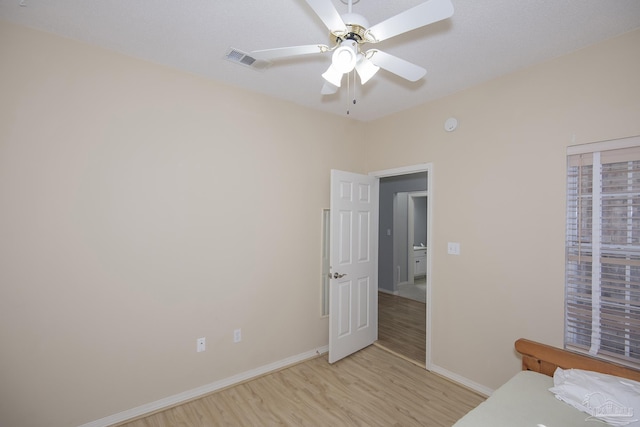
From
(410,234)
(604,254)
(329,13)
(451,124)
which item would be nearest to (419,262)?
(410,234)

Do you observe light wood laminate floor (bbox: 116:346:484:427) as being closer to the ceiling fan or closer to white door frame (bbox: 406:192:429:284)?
the ceiling fan

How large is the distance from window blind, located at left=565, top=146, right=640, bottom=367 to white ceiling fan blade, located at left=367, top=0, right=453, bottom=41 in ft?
5.75

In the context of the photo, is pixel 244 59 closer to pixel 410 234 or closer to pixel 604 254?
pixel 604 254

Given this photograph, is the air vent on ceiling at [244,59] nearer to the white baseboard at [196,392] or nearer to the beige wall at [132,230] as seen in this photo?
the beige wall at [132,230]

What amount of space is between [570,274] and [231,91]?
320 cm

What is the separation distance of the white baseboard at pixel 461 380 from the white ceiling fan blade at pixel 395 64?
2672 millimetres

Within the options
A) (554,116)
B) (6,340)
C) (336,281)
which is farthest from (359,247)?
(6,340)

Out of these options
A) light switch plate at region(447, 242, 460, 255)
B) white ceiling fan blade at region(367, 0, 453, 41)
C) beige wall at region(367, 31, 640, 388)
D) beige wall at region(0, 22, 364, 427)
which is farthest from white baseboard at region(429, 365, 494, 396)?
white ceiling fan blade at region(367, 0, 453, 41)

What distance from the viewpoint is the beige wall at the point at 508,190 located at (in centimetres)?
210

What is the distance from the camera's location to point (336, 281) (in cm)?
320

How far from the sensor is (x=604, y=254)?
6.79ft

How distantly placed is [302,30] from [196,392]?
2998mm

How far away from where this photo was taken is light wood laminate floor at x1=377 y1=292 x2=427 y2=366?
3.47m

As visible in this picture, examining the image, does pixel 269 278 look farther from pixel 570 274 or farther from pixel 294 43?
pixel 570 274
